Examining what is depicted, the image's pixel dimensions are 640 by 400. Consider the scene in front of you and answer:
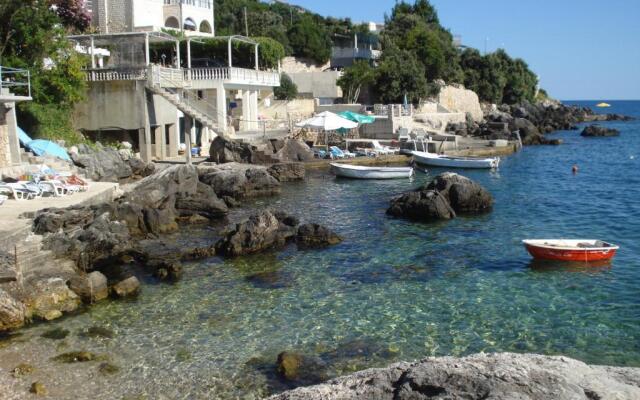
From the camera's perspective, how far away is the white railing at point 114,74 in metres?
33.6

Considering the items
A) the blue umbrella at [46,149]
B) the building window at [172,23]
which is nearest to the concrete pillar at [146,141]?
the blue umbrella at [46,149]

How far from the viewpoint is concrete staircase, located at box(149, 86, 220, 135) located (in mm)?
33875

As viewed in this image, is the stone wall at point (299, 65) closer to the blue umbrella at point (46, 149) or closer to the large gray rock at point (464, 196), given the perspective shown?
the blue umbrella at point (46, 149)

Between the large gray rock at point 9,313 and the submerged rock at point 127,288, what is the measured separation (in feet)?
7.47

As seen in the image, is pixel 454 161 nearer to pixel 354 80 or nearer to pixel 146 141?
pixel 146 141

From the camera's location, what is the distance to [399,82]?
61219 millimetres

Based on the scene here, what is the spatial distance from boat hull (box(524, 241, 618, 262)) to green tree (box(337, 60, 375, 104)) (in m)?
45.0

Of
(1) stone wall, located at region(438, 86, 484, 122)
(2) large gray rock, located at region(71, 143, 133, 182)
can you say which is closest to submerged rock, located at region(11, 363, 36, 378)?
(2) large gray rock, located at region(71, 143, 133, 182)

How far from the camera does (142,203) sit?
2400cm

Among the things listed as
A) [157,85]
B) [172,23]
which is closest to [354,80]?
[172,23]

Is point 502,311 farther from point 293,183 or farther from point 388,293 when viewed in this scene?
point 293,183

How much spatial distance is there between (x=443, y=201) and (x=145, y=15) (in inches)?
1277

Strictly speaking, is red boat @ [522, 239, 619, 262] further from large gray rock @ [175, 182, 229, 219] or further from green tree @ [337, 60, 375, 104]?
green tree @ [337, 60, 375, 104]

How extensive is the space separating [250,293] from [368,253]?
5133 millimetres
